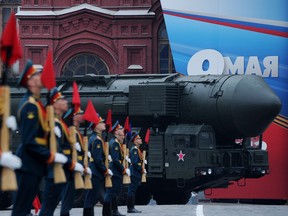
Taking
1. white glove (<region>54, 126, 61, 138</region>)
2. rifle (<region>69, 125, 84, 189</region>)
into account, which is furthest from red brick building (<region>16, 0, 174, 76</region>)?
white glove (<region>54, 126, 61, 138</region>)

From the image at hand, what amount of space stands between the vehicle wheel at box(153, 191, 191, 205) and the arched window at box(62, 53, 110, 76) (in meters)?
12.2

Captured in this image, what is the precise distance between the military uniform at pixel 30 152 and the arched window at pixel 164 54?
30.0 m

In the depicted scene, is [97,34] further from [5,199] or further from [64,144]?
[64,144]

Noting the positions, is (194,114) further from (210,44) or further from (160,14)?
(160,14)

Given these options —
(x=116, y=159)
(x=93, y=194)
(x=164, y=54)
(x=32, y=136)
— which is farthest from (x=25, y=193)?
(x=164, y=54)

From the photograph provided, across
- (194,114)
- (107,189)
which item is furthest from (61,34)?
(107,189)

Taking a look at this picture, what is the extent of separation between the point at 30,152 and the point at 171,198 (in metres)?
18.0

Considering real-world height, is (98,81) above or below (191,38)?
below

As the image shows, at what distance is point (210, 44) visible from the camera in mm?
33219

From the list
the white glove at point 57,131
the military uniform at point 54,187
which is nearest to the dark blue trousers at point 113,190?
the military uniform at point 54,187

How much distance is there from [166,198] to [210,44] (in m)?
6.20

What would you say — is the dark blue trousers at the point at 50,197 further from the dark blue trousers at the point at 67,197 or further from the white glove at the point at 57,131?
the dark blue trousers at the point at 67,197

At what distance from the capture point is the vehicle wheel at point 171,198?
96.0 ft

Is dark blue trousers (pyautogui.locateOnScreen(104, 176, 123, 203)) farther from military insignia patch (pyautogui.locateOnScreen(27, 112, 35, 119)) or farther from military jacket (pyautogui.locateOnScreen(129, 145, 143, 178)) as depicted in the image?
military insignia patch (pyautogui.locateOnScreen(27, 112, 35, 119))
